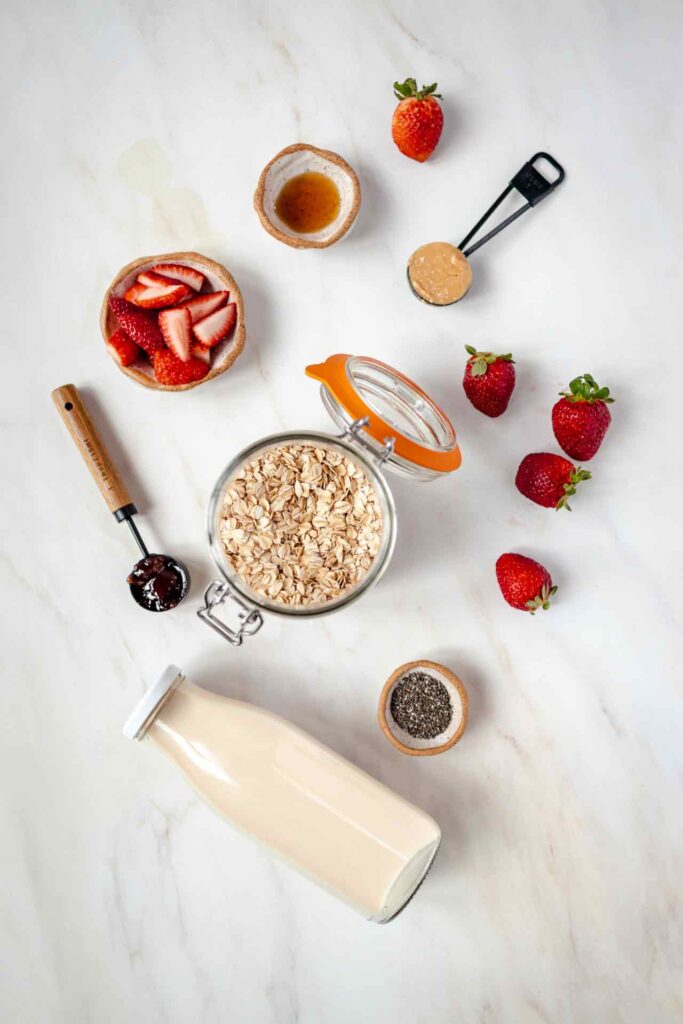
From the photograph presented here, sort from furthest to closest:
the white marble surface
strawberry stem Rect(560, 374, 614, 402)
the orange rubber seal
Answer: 1. the white marble surface
2. strawberry stem Rect(560, 374, 614, 402)
3. the orange rubber seal

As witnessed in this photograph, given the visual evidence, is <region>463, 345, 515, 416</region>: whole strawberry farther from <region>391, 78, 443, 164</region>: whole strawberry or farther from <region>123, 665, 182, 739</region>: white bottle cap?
Result: <region>123, 665, 182, 739</region>: white bottle cap

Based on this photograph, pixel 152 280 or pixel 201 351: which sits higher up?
pixel 152 280

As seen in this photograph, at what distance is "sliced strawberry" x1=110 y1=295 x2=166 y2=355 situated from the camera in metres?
1.50

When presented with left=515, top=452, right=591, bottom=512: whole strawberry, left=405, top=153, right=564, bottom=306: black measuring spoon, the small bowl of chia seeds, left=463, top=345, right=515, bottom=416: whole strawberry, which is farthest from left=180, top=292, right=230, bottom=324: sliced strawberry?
the small bowl of chia seeds

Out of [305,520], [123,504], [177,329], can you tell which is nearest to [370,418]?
[305,520]

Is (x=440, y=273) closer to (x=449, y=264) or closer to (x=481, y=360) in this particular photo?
(x=449, y=264)

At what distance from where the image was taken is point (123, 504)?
1.56 m

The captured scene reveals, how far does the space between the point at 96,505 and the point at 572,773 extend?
43.8 inches

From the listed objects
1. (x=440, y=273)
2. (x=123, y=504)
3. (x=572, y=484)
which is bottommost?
(x=572, y=484)

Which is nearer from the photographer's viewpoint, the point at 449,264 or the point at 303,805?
the point at 303,805

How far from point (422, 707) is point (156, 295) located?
0.95 meters

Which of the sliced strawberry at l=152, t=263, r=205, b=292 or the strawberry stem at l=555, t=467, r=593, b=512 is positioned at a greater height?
the sliced strawberry at l=152, t=263, r=205, b=292

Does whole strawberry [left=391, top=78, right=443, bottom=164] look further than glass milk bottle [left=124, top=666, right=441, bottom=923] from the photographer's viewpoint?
Yes

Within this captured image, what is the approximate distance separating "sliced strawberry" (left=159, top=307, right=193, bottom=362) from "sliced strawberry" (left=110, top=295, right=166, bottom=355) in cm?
2
